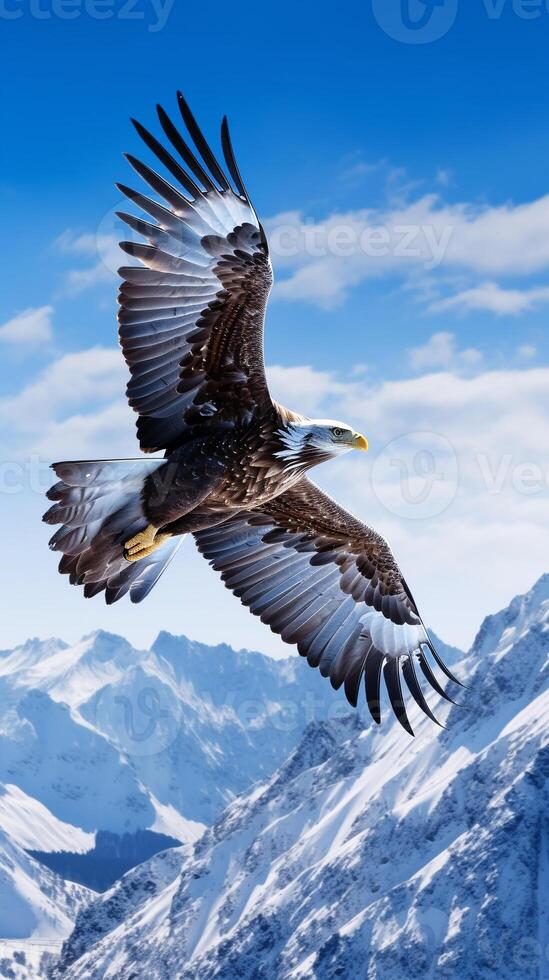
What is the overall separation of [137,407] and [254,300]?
6.80ft

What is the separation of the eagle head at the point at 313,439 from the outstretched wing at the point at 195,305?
1.75 feet

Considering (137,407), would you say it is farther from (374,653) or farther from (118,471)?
(374,653)

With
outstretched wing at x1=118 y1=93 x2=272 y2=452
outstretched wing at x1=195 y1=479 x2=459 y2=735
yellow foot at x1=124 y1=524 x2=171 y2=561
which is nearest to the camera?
outstretched wing at x1=118 y1=93 x2=272 y2=452

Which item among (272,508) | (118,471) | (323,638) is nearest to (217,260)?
(118,471)

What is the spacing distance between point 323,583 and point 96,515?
19.8ft

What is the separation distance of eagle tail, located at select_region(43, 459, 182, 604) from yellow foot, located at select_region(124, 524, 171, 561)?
0.06m

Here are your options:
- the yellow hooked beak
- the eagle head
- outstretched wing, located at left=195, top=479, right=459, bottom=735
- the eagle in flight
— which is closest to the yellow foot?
the eagle in flight

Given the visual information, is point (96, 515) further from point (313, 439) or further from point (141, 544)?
point (313, 439)

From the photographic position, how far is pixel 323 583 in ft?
61.7

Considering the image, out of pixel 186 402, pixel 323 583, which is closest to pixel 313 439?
pixel 186 402

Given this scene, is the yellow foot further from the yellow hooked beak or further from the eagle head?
the yellow hooked beak

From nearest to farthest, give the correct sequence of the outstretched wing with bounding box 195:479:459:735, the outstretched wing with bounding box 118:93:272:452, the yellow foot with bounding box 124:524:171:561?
the outstretched wing with bounding box 118:93:272:452, the yellow foot with bounding box 124:524:171:561, the outstretched wing with bounding box 195:479:459:735

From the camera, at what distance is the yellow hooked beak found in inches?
560

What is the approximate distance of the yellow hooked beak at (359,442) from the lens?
14227mm
